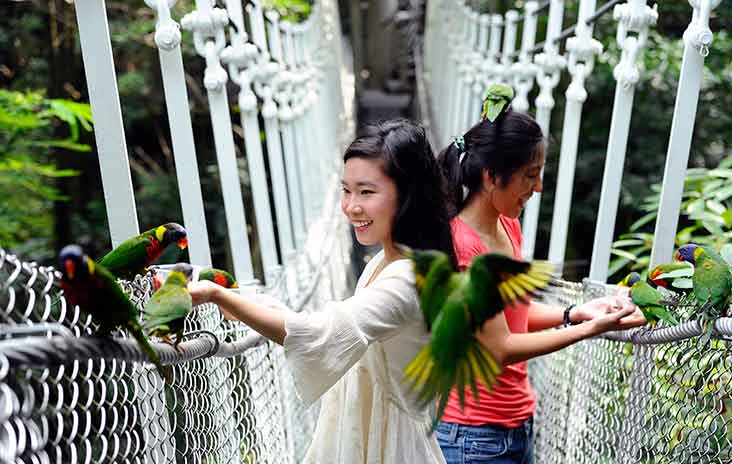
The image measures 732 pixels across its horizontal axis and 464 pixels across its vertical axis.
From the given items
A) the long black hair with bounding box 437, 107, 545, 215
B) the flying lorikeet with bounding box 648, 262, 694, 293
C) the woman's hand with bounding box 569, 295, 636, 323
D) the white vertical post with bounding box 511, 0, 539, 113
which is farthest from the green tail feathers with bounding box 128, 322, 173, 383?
the white vertical post with bounding box 511, 0, 539, 113

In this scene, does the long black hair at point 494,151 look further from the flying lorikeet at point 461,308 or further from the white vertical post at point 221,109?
the white vertical post at point 221,109

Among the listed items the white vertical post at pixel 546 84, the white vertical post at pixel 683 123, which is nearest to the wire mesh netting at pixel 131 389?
the white vertical post at pixel 683 123

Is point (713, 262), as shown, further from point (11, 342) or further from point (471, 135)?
point (11, 342)

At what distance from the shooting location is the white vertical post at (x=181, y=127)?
1852mm

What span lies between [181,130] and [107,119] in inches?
11.9

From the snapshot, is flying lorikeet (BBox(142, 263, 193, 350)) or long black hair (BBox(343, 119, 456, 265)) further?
long black hair (BBox(343, 119, 456, 265))

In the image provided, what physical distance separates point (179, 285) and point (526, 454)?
95cm

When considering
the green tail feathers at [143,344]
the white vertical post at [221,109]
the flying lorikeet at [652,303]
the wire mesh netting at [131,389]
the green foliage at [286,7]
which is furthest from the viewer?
the green foliage at [286,7]

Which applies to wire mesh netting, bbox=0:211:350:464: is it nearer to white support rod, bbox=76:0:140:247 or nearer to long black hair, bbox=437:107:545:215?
white support rod, bbox=76:0:140:247

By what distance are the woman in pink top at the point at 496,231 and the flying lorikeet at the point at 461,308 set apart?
54cm

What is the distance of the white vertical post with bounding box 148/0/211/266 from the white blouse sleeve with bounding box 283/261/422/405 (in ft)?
2.50

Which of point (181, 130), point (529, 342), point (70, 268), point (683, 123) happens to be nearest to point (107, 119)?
point (181, 130)

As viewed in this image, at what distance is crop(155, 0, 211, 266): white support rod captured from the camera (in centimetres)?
185

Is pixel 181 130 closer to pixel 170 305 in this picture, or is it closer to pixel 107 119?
pixel 107 119
